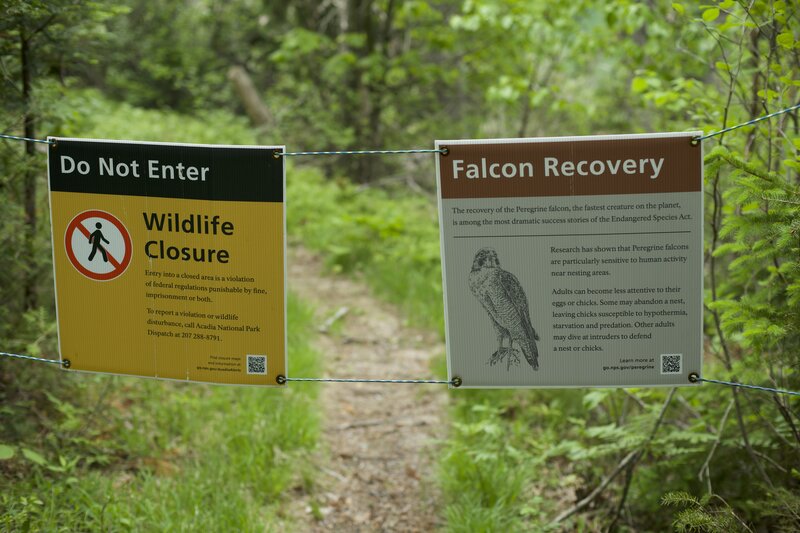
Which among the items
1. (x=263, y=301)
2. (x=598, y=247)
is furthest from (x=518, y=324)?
(x=263, y=301)

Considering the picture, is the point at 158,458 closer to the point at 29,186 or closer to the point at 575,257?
the point at 29,186

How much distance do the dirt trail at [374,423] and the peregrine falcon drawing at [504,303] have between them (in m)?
1.66

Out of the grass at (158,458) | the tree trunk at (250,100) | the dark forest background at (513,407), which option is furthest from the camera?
the tree trunk at (250,100)

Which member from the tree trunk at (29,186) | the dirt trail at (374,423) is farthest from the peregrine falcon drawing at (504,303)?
the tree trunk at (29,186)

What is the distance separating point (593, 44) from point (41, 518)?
7.09 m

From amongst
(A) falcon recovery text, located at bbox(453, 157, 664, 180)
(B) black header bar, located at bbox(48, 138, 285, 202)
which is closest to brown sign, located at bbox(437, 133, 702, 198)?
(A) falcon recovery text, located at bbox(453, 157, 664, 180)

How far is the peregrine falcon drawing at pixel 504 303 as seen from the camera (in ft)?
9.09

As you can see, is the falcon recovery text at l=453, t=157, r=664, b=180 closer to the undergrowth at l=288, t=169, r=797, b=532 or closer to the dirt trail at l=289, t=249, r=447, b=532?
the undergrowth at l=288, t=169, r=797, b=532

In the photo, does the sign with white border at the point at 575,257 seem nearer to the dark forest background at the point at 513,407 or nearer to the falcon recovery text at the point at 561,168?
the falcon recovery text at the point at 561,168

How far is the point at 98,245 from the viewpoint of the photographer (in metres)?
2.96

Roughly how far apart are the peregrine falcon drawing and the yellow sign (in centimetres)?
80

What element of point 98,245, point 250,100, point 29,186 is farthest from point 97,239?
point 250,100

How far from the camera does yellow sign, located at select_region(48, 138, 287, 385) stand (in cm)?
287

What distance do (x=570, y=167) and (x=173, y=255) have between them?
5.36 ft
